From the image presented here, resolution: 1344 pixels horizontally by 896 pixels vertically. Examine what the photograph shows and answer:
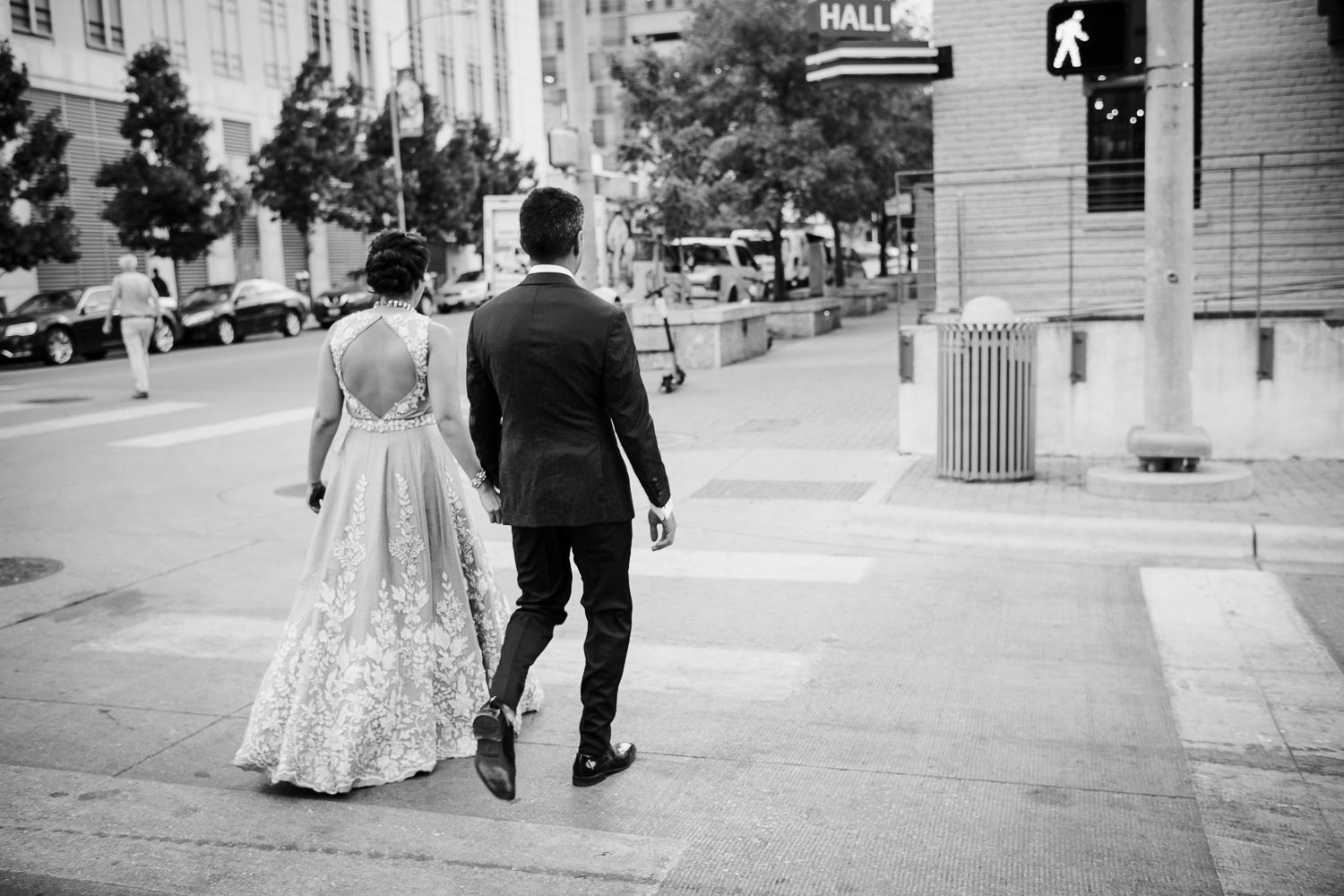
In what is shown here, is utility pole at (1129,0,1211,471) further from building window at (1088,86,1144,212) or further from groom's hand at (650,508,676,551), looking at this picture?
groom's hand at (650,508,676,551)

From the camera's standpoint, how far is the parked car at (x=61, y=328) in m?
26.1

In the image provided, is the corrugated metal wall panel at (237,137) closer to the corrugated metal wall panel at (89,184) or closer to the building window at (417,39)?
the corrugated metal wall panel at (89,184)

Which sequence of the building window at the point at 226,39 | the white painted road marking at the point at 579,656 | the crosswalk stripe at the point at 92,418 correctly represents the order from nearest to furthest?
the white painted road marking at the point at 579,656
the crosswalk stripe at the point at 92,418
the building window at the point at 226,39

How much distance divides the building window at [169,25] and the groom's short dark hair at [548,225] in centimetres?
3938

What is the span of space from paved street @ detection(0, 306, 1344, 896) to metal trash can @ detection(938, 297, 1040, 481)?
0.76ft

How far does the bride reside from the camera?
4641 mm

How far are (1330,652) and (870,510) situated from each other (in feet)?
10.7

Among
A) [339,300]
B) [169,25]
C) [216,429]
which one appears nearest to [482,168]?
[169,25]

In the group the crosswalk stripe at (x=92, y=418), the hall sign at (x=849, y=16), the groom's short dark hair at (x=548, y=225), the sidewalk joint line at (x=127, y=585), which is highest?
the hall sign at (x=849, y=16)

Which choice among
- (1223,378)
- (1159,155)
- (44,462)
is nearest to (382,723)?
(1159,155)

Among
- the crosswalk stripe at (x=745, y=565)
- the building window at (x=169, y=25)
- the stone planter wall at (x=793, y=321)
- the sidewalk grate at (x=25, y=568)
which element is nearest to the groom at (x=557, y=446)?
the crosswalk stripe at (x=745, y=565)

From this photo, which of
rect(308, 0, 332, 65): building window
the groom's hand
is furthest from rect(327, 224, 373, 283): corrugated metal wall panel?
the groom's hand

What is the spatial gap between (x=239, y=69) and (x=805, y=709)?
44218mm

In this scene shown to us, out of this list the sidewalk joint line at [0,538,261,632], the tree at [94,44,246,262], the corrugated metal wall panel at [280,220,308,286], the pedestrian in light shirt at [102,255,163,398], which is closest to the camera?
the sidewalk joint line at [0,538,261,632]
